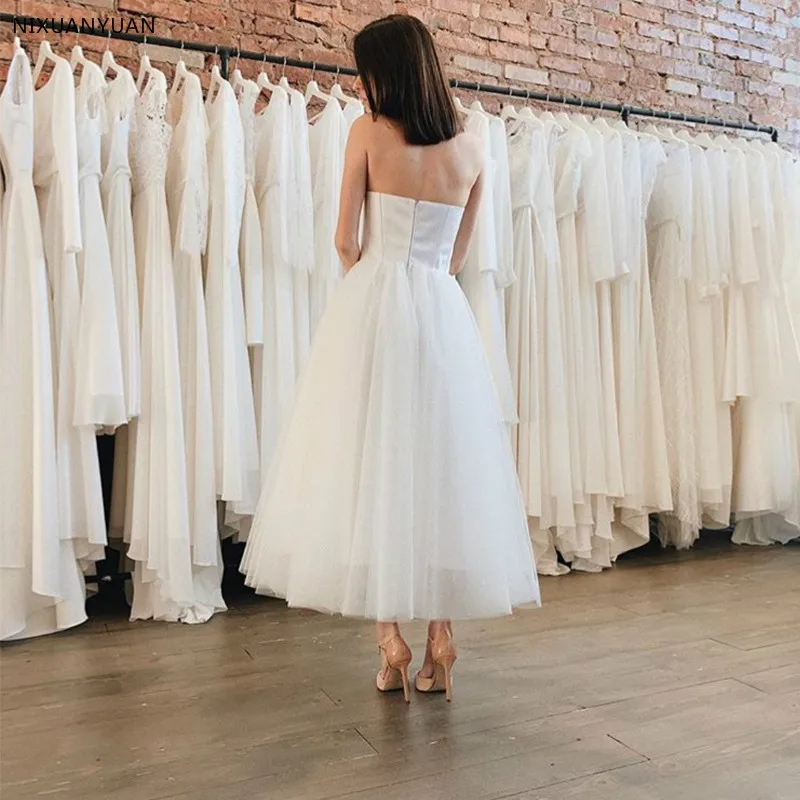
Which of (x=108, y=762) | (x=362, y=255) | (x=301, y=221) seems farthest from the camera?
(x=301, y=221)

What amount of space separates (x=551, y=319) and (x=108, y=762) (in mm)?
2152

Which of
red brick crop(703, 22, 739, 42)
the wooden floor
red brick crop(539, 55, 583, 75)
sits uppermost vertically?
red brick crop(703, 22, 739, 42)

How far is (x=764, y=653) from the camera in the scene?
2.36 meters

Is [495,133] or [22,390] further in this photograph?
[495,133]

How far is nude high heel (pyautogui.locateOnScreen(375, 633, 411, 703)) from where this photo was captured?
6.64 feet

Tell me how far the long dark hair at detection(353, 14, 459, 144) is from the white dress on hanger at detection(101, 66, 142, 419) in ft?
3.28

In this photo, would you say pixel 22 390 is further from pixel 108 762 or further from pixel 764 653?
pixel 764 653

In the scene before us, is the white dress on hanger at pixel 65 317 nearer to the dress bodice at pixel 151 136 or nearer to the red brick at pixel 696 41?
the dress bodice at pixel 151 136

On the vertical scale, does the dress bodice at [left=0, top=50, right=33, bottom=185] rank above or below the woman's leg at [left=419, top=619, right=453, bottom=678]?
above

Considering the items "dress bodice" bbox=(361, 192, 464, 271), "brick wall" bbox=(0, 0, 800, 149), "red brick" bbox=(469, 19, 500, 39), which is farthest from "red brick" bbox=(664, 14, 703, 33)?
"dress bodice" bbox=(361, 192, 464, 271)

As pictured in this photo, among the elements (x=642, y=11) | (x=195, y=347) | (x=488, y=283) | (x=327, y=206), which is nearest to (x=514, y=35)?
(x=642, y=11)

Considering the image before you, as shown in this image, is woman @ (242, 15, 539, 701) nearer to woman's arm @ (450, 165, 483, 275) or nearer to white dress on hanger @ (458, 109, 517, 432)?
woman's arm @ (450, 165, 483, 275)

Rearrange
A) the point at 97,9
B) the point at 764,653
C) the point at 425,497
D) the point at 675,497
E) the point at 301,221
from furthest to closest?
1. the point at 675,497
2. the point at 97,9
3. the point at 301,221
4. the point at 764,653
5. the point at 425,497

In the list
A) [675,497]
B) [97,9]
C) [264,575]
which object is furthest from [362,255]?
[675,497]
